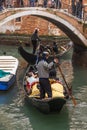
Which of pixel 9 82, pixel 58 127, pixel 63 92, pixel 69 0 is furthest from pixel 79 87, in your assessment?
pixel 69 0

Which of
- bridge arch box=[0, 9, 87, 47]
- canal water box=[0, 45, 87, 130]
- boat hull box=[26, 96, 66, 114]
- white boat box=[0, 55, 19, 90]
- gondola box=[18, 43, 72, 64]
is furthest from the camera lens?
bridge arch box=[0, 9, 87, 47]

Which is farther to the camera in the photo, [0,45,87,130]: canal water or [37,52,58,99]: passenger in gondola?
[37,52,58,99]: passenger in gondola

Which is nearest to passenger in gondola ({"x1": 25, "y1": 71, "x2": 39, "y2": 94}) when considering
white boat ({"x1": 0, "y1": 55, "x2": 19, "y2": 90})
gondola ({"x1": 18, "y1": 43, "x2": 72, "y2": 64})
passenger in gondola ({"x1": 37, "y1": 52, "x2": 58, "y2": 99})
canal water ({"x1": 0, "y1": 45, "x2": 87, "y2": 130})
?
canal water ({"x1": 0, "y1": 45, "x2": 87, "y2": 130})

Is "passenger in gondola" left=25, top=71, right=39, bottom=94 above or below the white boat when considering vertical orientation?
above

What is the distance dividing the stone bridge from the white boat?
4.01 feet

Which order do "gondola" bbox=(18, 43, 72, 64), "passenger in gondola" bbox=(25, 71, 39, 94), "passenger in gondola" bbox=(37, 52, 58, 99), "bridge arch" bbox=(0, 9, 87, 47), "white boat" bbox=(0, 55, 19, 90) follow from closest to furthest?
1. "passenger in gondola" bbox=(37, 52, 58, 99)
2. "passenger in gondola" bbox=(25, 71, 39, 94)
3. "white boat" bbox=(0, 55, 19, 90)
4. "gondola" bbox=(18, 43, 72, 64)
5. "bridge arch" bbox=(0, 9, 87, 47)

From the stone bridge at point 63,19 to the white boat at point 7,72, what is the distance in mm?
1223

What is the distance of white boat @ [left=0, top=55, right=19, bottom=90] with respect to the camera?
9375 mm

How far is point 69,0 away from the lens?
18.5 m

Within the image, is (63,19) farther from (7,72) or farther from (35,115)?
(35,115)

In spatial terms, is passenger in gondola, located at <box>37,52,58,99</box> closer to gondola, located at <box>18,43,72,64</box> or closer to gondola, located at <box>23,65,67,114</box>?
gondola, located at <box>23,65,67,114</box>


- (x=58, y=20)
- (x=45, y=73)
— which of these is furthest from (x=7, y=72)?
(x=58, y=20)

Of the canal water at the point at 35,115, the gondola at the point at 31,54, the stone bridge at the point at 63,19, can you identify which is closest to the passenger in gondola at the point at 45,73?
the canal water at the point at 35,115

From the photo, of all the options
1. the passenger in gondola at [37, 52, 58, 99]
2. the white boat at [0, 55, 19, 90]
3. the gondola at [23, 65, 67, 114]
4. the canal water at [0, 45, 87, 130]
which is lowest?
the canal water at [0, 45, 87, 130]
